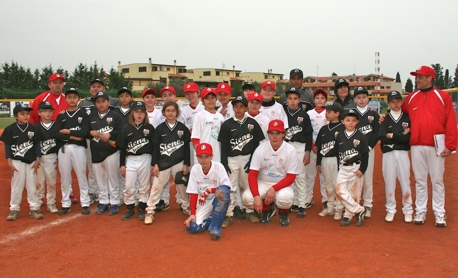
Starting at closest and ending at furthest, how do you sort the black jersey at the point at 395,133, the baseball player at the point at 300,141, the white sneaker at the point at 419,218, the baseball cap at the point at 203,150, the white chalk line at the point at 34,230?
the white chalk line at the point at 34,230 → the baseball cap at the point at 203,150 → the white sneaker at the point at 419,218 → the black jersey at the point at 395,133 → the baseball player at the point at 300,141

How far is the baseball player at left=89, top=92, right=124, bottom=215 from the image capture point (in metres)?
5.62

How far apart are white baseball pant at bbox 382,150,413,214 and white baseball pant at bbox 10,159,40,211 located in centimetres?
516

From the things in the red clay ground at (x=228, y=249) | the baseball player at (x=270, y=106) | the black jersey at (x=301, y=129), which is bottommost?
the red clay ground at (x=228, y=249)

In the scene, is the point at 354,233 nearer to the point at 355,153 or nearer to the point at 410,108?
the point at 355,153

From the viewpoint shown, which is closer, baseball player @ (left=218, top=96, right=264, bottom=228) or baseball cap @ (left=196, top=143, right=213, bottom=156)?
baseball cap @ (left=196, top=143, right=213, bottom=156)

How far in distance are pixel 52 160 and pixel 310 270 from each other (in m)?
4.31

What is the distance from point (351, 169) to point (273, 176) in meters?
1.06

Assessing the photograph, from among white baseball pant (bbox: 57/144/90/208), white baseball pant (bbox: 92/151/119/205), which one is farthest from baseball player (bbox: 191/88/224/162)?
white baseball pant (bbox: 57/144/90/208)

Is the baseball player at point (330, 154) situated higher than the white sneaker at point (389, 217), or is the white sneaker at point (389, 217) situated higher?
the baseball player at point (330, 154)

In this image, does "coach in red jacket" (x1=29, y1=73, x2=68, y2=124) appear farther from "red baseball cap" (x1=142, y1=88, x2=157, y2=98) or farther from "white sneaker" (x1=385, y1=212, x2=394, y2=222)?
"white sneaker" (x1=385, y1=212, x2=394, y2=222)

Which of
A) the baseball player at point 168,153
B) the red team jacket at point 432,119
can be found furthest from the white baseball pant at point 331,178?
the baseball player at point 168,153

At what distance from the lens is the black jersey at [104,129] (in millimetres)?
5621

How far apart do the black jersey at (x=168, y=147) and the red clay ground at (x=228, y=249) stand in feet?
2.72

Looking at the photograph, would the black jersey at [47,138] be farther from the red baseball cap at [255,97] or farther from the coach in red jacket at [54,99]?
the red baseball cap at [255,97]
